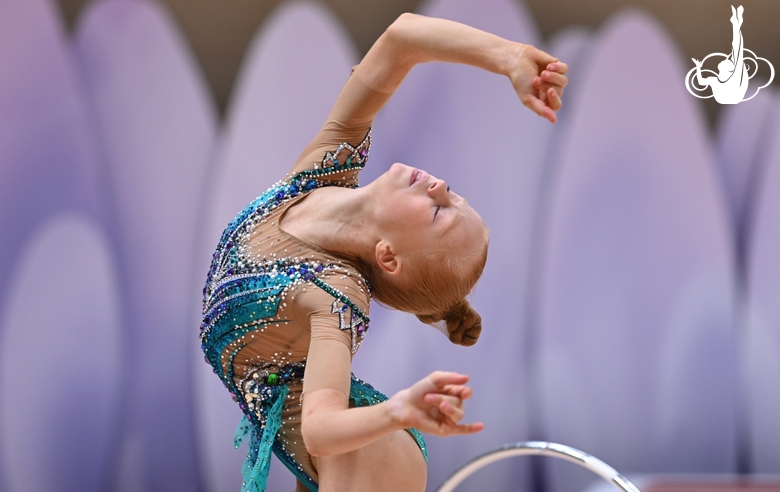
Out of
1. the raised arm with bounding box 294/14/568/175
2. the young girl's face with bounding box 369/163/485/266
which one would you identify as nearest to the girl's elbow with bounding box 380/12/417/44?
the raised arm with bounding box 294/14/568/175

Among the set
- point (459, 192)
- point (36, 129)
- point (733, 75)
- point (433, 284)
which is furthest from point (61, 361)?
point (733, 75)

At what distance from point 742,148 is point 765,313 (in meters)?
0.56

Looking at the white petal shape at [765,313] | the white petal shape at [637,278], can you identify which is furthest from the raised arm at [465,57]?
the white petal shape at [765,313]

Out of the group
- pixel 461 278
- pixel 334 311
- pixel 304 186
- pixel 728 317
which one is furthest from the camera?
pixel 728 317

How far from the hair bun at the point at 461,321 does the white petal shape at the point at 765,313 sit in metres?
1.57

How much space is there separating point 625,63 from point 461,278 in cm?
167

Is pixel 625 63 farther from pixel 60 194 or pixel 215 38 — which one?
pixel 60 194

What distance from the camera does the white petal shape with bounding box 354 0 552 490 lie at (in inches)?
107

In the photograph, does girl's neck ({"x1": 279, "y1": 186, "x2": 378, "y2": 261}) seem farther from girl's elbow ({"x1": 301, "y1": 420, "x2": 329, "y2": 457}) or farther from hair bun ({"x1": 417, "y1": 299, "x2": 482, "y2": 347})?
girl's elbow ({"x1": 301, "y1": 420, "x2": 329, "y2": 457})

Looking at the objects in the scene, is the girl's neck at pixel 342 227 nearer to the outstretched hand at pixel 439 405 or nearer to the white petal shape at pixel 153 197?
the outstretched hand at pixel 439 405

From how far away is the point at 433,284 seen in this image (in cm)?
135

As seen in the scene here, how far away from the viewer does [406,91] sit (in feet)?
9.03

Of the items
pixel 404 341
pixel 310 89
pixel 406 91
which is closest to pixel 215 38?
pixel 310 89

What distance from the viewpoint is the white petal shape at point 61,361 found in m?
2.72
